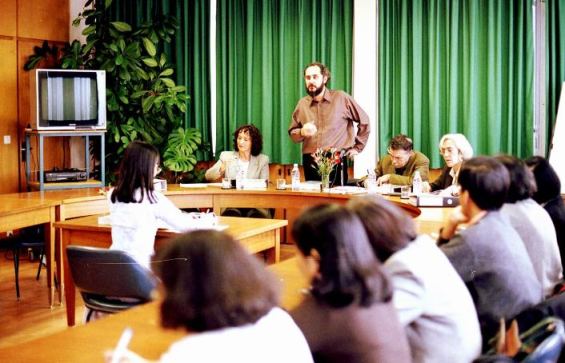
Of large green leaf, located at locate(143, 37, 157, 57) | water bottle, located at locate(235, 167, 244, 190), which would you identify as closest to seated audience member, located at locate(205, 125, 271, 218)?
water bottle, located at locate(235, 167, 244, 190)

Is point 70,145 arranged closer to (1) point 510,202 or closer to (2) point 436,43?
(2) point 436,43

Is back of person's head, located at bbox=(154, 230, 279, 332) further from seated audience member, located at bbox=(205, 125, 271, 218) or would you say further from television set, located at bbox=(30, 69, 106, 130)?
television set, located at bbox=(30, 69, 106, 130)

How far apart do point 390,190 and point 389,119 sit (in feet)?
5.27

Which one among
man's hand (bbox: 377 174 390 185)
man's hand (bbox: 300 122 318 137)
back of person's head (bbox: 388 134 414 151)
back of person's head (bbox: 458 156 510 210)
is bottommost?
man's hand (bbox: 377 174 390 185)

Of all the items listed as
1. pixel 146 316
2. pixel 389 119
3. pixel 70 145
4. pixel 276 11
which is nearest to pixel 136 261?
pixel 146 316

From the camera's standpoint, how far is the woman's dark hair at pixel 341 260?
1811mm

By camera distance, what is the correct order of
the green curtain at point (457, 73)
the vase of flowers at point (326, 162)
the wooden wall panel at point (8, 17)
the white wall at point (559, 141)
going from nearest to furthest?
the vase of flowers at point (326, 162) < the white wall at point (559, 141) < the green curtain at point (457, 73) < the wooden wall panel at point (8, 17)

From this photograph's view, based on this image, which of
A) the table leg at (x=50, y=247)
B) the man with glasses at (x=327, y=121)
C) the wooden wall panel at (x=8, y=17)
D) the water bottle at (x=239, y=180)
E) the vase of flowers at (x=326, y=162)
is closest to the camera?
the table leg at (x=50, y=247)

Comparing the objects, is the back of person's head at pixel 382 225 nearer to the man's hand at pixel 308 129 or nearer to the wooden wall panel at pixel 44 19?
the man's hand at pixel 308 129

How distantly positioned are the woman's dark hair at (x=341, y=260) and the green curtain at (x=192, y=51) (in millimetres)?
6632

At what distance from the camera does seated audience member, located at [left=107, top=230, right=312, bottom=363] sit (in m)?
1.48

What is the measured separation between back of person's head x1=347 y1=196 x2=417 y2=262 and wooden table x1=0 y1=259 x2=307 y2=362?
271mm

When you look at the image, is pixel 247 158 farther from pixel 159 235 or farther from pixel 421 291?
pixel 421 291

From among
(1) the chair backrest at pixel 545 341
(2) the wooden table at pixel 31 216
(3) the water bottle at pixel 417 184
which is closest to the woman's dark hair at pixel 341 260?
(1) the chair backrest at pixel 545 341
